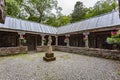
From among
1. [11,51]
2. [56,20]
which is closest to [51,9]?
[56,20]

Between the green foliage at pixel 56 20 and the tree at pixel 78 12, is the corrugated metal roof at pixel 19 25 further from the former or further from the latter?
the tree at pixel 78 12

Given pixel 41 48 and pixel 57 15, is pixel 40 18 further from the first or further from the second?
pixel 41 48

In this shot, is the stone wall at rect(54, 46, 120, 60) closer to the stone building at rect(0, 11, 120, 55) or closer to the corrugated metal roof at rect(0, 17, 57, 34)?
the stone building at rect(0, 11, 120, 55)

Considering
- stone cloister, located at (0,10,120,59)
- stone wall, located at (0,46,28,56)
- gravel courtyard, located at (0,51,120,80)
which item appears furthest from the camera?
stone cloister, located at (0,10,120,59)

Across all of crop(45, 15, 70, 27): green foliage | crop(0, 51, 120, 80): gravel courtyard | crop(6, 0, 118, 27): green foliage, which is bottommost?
crop(0, 51, 120, 80): gravel courtyard

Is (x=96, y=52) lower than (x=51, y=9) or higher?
lower

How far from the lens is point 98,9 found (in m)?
23.4

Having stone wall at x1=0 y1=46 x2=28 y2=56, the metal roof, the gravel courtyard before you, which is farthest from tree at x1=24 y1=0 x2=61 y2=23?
the gravel courtyard

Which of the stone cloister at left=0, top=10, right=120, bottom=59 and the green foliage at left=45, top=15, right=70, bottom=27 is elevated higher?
the green foliage at left=45, top=15, right=70, bottom=27

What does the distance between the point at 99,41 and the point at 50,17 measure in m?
16.2

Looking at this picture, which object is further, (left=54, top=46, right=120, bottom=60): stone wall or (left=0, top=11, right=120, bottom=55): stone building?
(left=0, top=11, right=120, bottom=55): stone building

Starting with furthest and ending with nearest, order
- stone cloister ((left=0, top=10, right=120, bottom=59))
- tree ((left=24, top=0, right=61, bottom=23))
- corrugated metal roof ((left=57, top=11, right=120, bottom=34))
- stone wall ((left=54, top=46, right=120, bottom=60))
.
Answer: tree ((left=24, top=0, right=61, bottom=23)), stone cloister ((left=0, top=10, right=120, bottom=59)), corrugated metal roof ((left=57, top=11, right=120, bottom=34)), stone wall ((left=54, top=46, right=120, bottom=60))

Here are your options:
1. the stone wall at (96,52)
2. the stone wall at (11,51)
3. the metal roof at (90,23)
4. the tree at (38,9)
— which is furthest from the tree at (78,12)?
the stone wall at (11,51)

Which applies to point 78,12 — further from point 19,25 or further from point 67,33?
point 19,25
